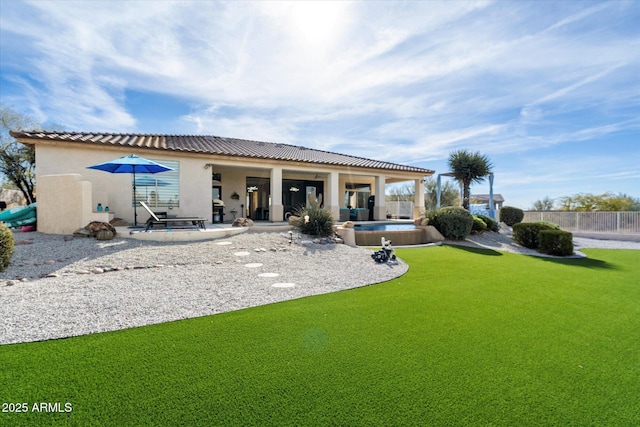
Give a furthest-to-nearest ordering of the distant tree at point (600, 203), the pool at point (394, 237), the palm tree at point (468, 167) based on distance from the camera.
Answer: the distant tree at point (600, 203)
the palm tree at point (468, 167)
the pool at point (394, 237)

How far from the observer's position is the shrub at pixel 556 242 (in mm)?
10758

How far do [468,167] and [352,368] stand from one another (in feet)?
63.5

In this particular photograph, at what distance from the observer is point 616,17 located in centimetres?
924

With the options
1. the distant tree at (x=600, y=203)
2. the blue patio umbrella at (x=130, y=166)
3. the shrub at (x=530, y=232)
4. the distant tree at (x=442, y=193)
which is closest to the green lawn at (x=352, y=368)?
the blue patio umbrella at (x=130, y=166)

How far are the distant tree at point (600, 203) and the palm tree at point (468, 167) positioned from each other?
1254cm

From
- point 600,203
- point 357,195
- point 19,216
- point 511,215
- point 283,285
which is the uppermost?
point 357,195

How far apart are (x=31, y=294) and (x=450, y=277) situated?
28.5ft

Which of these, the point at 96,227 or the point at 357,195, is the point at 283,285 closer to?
the point at 96,227

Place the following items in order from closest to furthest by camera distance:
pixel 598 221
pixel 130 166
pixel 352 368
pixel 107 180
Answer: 1. pixel 352 368
2. pixel 130 166
3. pixel 107 180
4. pixel 598 221

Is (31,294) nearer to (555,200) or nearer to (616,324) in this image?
(616,324)

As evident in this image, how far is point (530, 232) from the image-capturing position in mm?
12508

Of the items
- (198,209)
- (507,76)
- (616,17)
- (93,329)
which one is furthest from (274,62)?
(616,17)

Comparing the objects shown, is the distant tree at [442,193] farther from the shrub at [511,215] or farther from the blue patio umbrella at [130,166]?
the blue patio umbrella at [130,166]

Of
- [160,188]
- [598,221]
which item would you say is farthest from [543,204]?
[160,188]
